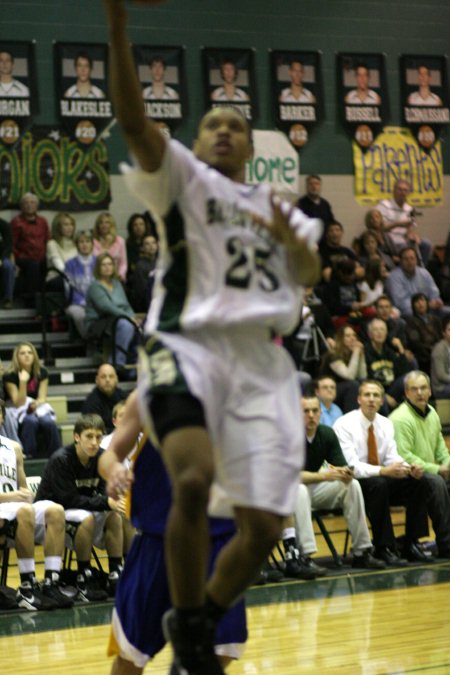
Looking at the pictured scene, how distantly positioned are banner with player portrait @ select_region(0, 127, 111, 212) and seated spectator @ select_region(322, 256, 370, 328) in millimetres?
3065

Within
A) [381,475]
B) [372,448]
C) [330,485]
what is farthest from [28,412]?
[381,475]

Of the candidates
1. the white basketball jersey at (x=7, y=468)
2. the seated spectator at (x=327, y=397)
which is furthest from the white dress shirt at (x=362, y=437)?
the white basketball jersey at (x=7, y=468)

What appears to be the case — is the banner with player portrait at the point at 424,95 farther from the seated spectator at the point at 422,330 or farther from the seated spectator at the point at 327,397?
the seated spectator at the point at 327,397

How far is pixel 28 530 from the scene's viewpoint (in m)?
7.98

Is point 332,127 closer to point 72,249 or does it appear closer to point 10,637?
point 72,249

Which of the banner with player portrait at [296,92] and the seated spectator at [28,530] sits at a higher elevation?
the banner with player portrait at [296,92]

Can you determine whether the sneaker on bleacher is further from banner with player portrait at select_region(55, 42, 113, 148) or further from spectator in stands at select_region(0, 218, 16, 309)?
banner with player portrait at select_region(55, 42, 113, 148)

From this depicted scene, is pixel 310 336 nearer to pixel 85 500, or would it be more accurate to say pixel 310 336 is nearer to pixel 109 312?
pixel 109 312

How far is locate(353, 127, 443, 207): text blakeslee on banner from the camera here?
664 inches

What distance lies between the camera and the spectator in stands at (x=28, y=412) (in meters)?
10.4

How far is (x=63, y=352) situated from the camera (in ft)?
43.2

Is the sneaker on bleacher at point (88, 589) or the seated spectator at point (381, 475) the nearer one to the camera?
the sneaker on bleacher at point (88, 589)

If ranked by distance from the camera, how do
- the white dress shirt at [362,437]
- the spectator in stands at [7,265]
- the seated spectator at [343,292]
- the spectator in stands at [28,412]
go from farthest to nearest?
the seated spectator at [343,292] < the spectator in stands at [7,265] < the spectator in stands at [28,412] < the white dress shirt at [362,437]

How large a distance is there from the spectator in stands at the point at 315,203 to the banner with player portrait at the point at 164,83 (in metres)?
1.84
